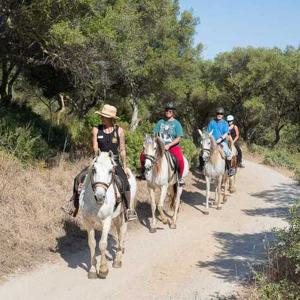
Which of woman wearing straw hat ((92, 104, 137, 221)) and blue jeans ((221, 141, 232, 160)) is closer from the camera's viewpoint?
woman wearing straw hat ((92, 104, 137, 221))

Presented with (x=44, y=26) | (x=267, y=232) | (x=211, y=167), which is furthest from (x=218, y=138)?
(x=44, y=26)

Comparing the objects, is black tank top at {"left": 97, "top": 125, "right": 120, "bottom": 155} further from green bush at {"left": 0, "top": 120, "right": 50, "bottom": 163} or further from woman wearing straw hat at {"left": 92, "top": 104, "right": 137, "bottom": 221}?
green bush at {"left": 0, "top": 120, "right": 50, "bottom": 163}

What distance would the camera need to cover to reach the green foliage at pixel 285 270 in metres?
6.09

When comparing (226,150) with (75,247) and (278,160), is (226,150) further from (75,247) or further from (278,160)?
(278,160)

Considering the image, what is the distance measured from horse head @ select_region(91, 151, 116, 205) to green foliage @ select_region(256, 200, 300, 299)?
256 cm

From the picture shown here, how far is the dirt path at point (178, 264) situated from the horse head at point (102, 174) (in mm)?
1429

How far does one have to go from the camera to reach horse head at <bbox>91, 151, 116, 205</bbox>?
701cm

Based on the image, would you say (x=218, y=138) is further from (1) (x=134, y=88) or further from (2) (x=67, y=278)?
(1) (x=134, y=88)

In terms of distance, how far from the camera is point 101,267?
24.9 feet

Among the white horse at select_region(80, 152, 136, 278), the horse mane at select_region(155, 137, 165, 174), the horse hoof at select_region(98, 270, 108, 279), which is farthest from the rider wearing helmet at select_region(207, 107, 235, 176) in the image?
the horse hoof at select_region(98, 270, 108, 279)

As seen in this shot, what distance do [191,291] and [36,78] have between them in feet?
42.7

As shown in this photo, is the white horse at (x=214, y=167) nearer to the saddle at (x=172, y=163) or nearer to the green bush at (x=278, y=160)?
the saddle at (x=172, y=163)

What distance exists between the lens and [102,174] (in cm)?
713

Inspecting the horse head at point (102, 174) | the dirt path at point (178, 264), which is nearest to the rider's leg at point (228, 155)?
the dirt path at point (178, 264)
